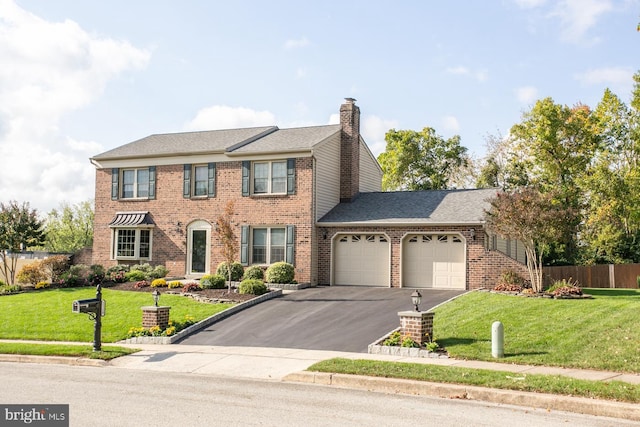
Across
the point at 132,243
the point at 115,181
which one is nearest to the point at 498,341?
the point at 132,243

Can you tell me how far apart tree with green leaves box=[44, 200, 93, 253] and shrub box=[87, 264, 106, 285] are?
43148mm

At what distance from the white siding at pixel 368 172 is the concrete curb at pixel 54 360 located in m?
18.1

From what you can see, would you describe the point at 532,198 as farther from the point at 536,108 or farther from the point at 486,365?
the point at 536,108

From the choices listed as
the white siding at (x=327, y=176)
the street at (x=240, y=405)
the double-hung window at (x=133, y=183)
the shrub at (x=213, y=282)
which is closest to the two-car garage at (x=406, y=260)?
the white siding at (x=327, y=176)

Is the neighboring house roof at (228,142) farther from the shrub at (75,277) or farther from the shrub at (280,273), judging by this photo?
the shrub at (75,277)

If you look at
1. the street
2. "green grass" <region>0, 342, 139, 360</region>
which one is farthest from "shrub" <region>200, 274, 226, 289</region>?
the street

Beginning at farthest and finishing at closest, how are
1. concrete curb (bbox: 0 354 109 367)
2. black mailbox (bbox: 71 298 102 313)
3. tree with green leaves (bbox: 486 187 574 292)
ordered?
tree with green leaves (bbox: 486 187 574 292)
black mailbox (bbox: 71 298 102 313)
concrete curb (bbox: 0 354 109 367)

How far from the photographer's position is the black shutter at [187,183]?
2836cm

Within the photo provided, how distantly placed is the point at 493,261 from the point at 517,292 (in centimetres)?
252

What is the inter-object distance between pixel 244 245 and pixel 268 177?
3021 millimetres

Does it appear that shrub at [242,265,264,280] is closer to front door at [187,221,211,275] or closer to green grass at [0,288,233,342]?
green grass at [0,288,233,342]

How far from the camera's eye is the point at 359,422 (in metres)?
8.37

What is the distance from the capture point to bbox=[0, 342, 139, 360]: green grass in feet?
49.2

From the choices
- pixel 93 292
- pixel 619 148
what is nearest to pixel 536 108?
pixel 619 148
